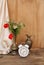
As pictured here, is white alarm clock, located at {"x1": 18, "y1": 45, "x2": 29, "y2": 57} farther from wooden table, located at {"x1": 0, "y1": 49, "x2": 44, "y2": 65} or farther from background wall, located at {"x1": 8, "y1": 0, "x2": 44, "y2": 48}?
background wall, located at {"x1": 8, "y1": 0, "x2": 44, "y2": 48}

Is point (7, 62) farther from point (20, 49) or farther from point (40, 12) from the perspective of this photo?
point (40, 12)

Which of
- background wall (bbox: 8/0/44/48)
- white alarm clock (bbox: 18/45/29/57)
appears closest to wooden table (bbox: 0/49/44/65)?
white alarm clock (bbox: 18/45/29/57)

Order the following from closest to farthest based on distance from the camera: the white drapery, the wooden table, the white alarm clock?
1. the wooden table
2. the white alarm clock
3. the white drapery

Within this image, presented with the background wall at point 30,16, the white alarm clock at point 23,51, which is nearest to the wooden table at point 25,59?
the white alarm clock at point 23,51

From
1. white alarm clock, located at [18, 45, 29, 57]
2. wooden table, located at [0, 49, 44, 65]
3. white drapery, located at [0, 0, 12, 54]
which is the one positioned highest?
white drapery, located at [0, 0, 12, 54]

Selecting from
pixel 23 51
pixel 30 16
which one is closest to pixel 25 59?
pixel 23 51

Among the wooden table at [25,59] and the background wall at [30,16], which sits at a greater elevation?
the background wall at [30,16]

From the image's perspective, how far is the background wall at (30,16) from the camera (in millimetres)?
1926

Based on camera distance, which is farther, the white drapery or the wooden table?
the white drapery

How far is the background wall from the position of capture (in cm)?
193

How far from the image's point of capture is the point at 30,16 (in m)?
1.96

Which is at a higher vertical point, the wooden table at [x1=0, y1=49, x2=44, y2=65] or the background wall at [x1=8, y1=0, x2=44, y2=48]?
the background wall at [x1=8, y1=0, x2=44, y2=48]

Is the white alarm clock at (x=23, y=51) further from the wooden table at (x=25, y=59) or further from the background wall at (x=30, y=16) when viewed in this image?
the background wall at (x=30, y=16)

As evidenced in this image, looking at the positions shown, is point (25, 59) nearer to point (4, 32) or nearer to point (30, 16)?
point (4, 32)
